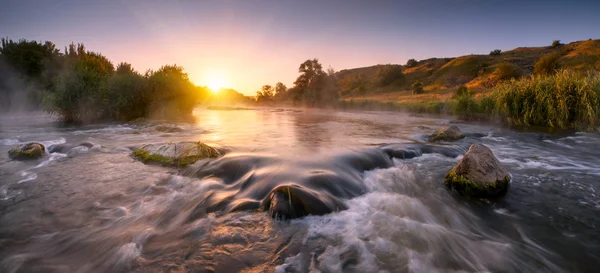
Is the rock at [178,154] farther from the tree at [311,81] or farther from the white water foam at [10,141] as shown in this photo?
the tree at [311,81]

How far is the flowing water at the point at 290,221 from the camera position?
10.2 ft

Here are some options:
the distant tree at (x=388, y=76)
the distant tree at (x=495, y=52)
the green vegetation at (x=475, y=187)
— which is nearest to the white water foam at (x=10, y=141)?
the green vegetation at (x=475, y=187)

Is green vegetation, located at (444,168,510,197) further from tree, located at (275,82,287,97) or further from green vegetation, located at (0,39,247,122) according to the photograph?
tree, located at (275,82,287,97)

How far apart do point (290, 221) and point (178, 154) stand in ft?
15.3

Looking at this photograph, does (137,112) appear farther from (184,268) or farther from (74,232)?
(184,268)

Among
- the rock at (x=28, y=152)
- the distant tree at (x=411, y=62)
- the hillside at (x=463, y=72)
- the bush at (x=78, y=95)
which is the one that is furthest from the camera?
the distant tree at (x=411, y=62)

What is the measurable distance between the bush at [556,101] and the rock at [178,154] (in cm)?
1446

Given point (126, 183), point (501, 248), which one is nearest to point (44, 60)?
point (126, 183)

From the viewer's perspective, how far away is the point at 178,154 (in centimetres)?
726

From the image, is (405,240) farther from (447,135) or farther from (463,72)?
(463,72)

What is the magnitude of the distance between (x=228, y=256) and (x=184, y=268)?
46 centimetres

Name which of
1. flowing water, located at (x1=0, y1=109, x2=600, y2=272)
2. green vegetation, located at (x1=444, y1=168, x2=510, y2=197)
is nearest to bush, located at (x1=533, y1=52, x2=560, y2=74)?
flowing water, located at (x1=0, y1=109, x2=600, y2=272)

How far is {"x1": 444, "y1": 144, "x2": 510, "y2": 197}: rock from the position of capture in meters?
5.04

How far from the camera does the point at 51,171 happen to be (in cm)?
645
